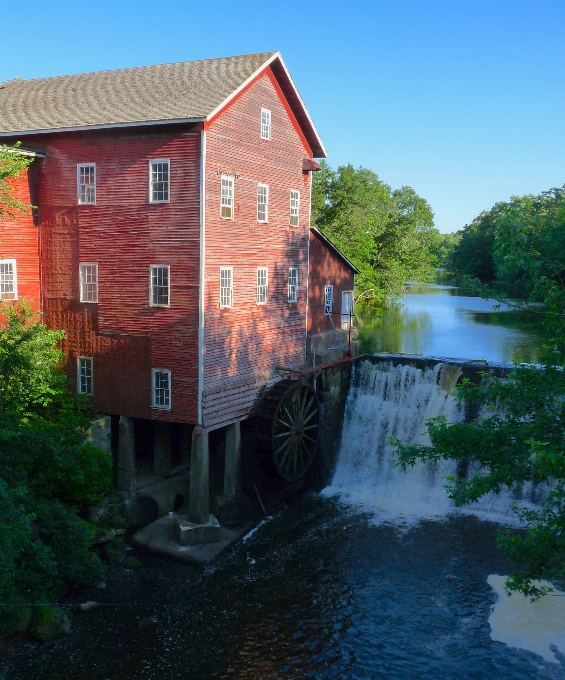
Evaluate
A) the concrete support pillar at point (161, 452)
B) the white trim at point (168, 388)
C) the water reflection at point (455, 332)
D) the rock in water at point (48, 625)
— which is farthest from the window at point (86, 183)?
the water reflection at point (455, 332)

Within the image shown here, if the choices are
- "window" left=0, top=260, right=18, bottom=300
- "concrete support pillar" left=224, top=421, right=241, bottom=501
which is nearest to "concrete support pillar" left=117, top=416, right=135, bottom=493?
"concrete support pillar" left=224, top=421, right=241, bottom=501

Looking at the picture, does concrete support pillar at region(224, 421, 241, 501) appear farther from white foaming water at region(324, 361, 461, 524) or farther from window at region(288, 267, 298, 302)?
window at region(288, 267, 298, 302)

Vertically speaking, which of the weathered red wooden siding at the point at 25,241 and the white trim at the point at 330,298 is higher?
the weathered red wooden siding at the point at 25,241

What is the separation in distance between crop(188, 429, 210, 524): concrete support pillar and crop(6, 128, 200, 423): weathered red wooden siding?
2.46ft

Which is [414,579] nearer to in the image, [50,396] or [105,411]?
[105,411]

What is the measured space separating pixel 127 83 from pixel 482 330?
3187 cm

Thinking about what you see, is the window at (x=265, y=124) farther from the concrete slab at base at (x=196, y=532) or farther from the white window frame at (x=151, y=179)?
the concrete slab at base at (x=196, y=532)

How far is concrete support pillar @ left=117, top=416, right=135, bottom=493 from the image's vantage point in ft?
70.3

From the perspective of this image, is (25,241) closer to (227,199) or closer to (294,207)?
(227,199)

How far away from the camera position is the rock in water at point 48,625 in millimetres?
15219

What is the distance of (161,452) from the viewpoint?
2341 centimetres

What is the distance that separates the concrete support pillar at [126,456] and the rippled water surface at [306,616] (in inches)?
108

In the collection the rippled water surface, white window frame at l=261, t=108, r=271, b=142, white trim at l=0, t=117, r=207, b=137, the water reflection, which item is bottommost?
the rippled water surface

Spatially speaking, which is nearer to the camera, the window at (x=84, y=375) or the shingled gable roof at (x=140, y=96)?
the shingled gable roof at (x=140, y=96)
